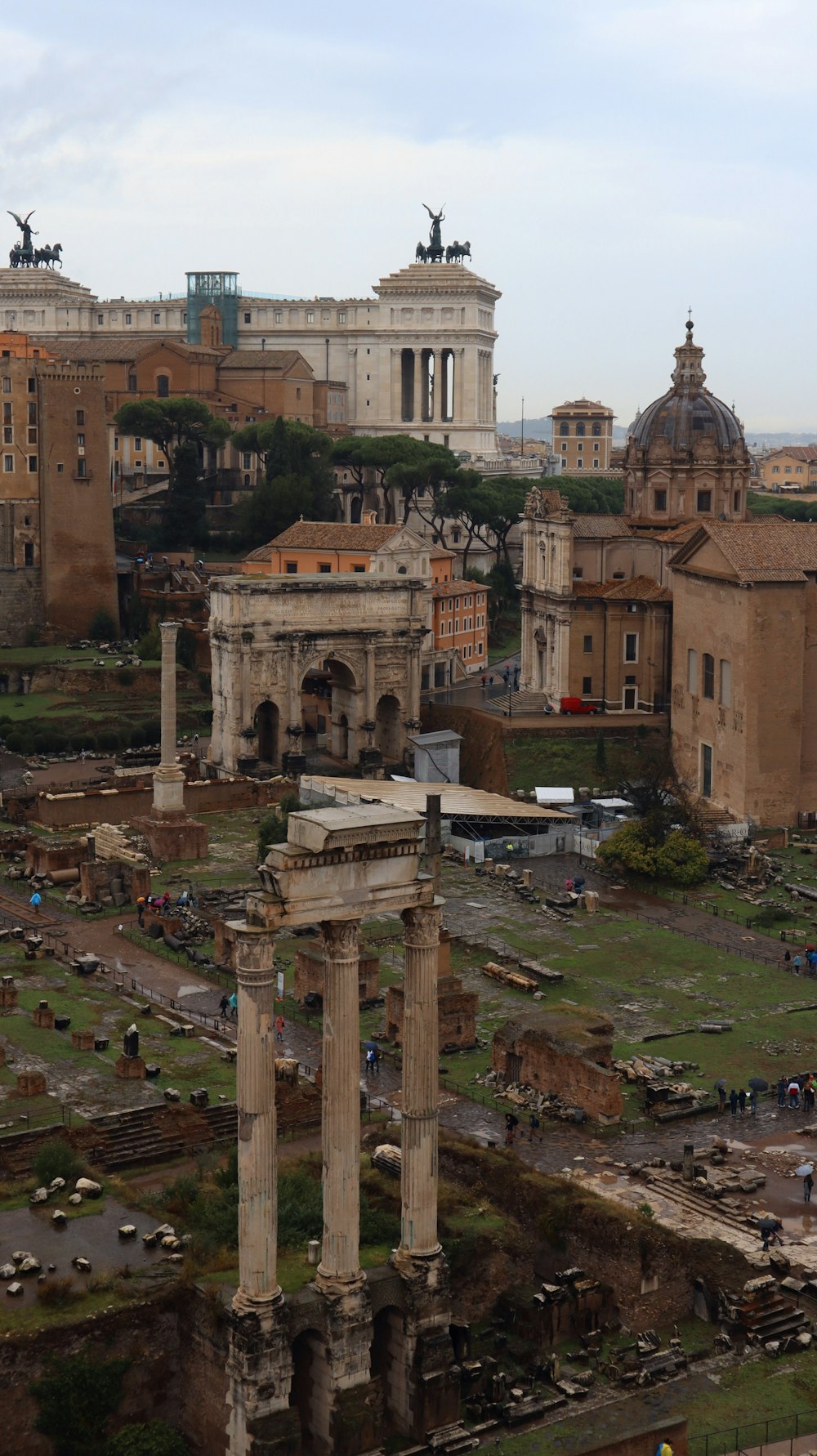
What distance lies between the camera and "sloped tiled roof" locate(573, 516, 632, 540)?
72688 millimetres

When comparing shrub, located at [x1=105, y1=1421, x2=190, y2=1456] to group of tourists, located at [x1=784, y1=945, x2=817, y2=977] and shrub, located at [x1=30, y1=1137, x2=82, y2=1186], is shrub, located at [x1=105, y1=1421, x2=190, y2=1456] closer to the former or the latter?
shrub, located at [x1=30, y1=1137, x2=82, y2=1186]

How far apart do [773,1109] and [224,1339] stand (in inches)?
603

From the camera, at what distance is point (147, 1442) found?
2492 cm

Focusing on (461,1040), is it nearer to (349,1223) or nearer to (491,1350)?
(491,1350)

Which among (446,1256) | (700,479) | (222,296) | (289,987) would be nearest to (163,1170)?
(446,1256)

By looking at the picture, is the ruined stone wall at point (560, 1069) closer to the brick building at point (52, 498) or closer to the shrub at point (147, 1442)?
the shrub at point (147, 1442)

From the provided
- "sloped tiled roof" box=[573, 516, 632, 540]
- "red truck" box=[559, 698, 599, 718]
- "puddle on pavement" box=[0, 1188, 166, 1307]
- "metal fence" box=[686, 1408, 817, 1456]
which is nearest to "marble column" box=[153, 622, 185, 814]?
"red truck" box=[559, 698, 599, 718]

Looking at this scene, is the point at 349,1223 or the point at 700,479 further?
the point at 700,479

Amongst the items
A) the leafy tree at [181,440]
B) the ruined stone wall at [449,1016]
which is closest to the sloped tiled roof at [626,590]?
the leafy tree at [181,440]

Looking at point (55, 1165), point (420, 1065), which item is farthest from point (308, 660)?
point (420, 1065)

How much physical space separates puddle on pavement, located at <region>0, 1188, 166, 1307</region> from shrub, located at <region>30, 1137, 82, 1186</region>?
2.32ft

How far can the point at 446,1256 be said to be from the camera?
1087 inches

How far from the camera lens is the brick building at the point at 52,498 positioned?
278ft

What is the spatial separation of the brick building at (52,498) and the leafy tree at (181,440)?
6833 mm
